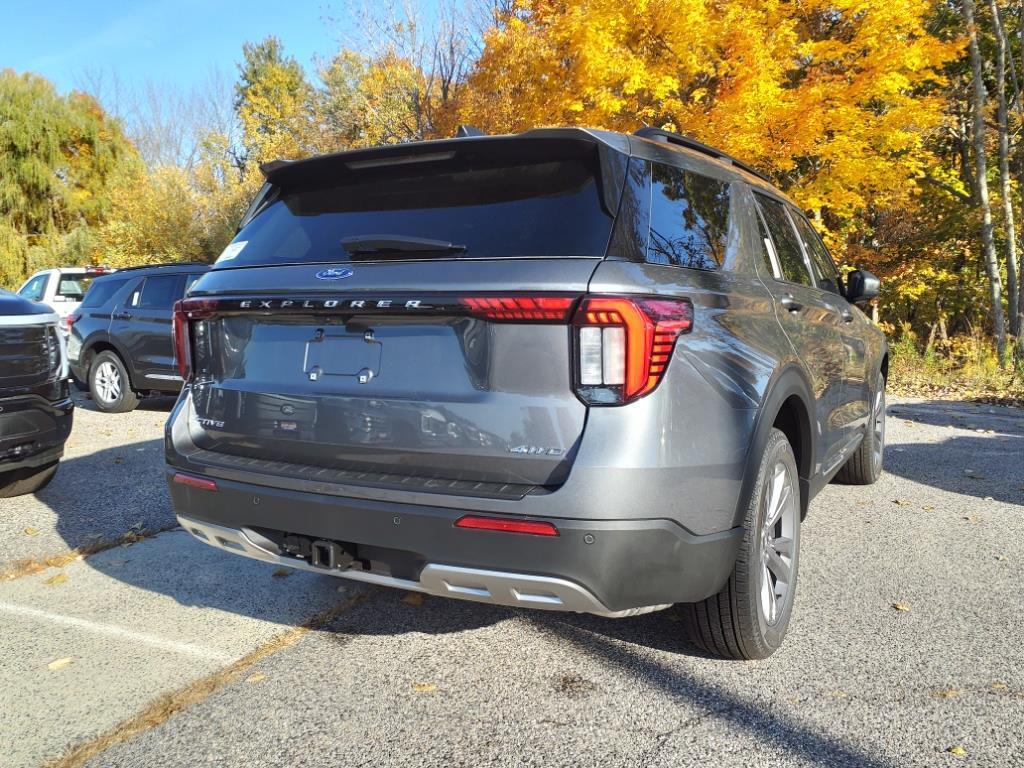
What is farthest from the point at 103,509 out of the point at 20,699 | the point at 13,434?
the point at 20,699

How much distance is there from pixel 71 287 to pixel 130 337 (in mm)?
6439

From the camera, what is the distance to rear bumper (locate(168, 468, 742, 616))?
7.63 feet

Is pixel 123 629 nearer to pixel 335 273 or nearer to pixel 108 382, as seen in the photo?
pixel 335 273

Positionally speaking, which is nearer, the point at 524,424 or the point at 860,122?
the point at 524,424

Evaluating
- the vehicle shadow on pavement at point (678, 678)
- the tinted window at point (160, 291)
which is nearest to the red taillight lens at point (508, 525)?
the vehicle shadow on pavement at point (678, 678)

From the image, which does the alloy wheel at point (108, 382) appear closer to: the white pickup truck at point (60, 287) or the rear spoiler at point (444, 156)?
the white pickup truck at point (60, 287)

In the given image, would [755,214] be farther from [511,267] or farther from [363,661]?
[363,661]

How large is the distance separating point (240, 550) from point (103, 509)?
277 cm

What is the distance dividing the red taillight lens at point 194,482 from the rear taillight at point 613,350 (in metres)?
1.38

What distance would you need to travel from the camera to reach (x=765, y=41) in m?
12.8

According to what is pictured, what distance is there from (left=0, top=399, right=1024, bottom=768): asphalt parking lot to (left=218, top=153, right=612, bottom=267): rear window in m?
1.49

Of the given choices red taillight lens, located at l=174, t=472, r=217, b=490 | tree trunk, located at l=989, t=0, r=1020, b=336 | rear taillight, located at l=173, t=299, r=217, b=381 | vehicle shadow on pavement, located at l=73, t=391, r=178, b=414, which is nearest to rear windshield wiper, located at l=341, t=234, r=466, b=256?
rear taillight, located at l=173, t=299, r=217, b=381

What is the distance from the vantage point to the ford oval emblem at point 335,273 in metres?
2.65

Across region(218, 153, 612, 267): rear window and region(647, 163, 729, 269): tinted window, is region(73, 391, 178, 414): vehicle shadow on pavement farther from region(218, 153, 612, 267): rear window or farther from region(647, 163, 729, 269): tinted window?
region(647, 163, 729, 269): tinted window
